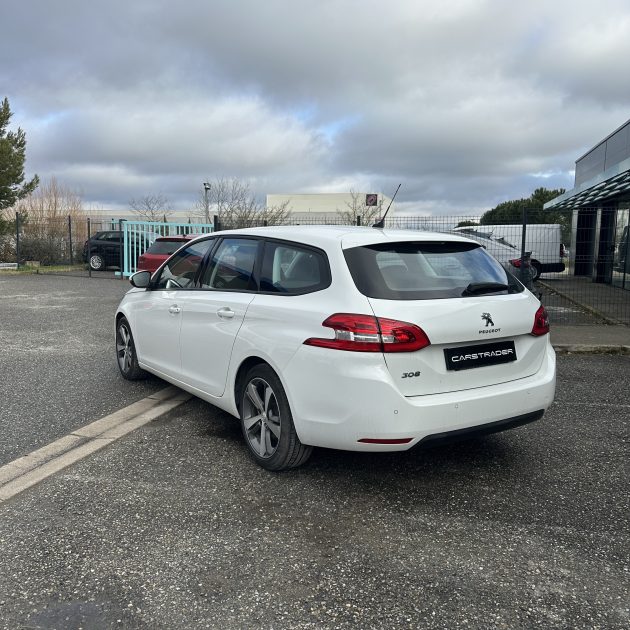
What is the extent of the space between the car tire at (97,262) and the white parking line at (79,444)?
60.5 ft

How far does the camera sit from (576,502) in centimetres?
348

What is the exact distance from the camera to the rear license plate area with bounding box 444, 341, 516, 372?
3393 mm

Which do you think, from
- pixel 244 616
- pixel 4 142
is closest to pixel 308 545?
pixel 244 616

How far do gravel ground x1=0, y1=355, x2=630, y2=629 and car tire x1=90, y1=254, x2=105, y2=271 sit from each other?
19.6 m

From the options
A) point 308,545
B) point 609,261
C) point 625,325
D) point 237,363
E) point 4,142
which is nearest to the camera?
point 308,545

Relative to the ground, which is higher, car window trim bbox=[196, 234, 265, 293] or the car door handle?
car window trim bbox=[196, 234, 265, 293]

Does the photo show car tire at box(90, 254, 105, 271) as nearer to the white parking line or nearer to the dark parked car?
the dark parked car

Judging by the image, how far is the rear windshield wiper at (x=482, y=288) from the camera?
3632 mm

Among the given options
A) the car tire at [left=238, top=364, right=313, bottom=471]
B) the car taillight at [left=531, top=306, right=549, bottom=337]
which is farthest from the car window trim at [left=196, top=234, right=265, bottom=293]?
the car taillight at [left=531, top=306, right=549, bottom=337]

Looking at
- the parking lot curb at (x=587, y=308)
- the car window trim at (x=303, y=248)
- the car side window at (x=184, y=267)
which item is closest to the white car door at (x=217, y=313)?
the car window trim at (x=303, y=248)

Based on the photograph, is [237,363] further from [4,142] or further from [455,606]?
[4,142]

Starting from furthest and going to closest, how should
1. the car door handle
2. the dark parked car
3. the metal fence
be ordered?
the dark parked car → the metal fence → the car door handle

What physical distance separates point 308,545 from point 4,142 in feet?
81.6

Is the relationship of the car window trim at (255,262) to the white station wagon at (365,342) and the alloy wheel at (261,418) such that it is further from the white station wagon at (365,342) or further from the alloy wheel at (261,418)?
the alloy wheel at (261,418)
